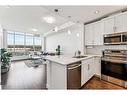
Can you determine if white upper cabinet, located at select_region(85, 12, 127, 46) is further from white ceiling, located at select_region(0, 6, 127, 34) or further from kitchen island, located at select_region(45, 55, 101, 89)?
kitchen island, located at select_region(45, 55, 101, 89)

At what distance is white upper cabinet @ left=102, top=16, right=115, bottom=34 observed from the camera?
11.1 ft

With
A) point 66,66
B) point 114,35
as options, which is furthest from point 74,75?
point 114,35

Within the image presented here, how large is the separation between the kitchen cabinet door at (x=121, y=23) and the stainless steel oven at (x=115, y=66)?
69cm

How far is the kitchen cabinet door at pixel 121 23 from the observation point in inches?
118

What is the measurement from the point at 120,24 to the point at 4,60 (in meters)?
5.16

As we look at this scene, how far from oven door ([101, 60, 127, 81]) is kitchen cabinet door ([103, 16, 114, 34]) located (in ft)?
3.57

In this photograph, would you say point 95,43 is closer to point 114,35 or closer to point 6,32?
point 114,35

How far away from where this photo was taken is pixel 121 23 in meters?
3.09

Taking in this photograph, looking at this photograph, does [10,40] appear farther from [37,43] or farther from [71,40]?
[71,40]

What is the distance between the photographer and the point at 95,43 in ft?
13.3

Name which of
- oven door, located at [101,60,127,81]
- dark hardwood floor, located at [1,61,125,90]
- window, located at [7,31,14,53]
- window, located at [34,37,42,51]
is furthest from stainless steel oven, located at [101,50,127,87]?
window, located at [34,37,42,51]

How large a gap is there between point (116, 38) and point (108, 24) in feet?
2.06

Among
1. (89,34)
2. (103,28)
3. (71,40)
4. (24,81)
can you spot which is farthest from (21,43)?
(103,28)

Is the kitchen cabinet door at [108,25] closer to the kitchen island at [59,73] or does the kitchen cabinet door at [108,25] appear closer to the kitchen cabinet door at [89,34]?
the kitchen cabinet door at [89,34]
